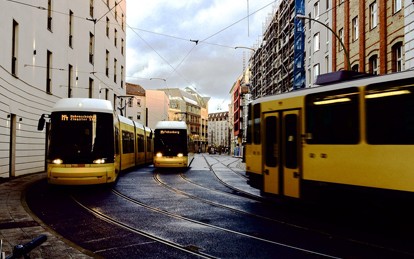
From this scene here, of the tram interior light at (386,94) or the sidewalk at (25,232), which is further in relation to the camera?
the tram interior light at (386,94)

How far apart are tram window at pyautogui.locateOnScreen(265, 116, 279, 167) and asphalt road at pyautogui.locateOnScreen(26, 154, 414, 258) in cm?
126

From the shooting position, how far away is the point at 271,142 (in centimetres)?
1137

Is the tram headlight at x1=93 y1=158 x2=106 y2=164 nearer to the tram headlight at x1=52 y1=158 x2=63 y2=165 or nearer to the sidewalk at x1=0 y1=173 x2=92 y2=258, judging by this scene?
the tram headlight at x1=52 y1=158 x2=63 y2=165

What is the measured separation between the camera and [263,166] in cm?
1161

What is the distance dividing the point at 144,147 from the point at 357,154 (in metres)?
23.5

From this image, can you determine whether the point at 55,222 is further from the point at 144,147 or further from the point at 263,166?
the point at 144,147

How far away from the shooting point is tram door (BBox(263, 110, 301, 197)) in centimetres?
1044

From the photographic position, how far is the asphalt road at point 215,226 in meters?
6.55

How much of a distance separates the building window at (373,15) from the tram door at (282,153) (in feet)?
50.9

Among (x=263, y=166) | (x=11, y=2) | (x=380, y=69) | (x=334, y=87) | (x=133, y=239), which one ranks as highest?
(x=11, y=2)

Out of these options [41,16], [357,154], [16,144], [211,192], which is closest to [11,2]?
[41,16]

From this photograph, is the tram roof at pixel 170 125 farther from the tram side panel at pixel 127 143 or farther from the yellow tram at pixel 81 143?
the yellow tram at pixel 81 143

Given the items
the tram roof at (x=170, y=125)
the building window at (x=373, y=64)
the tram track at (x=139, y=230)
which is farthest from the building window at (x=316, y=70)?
the tram track at (x=139, y=230)

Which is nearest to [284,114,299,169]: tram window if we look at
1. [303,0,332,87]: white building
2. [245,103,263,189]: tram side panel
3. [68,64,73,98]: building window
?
[245,103,263,189]: tram side panel
